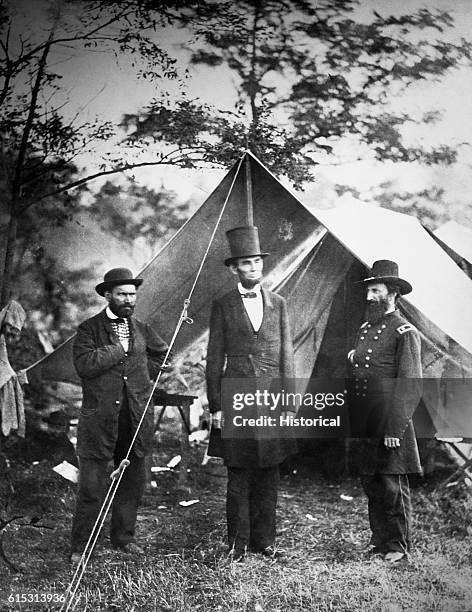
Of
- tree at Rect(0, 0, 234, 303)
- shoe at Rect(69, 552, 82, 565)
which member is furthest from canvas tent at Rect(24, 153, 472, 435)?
shoe at Rect(69, 552, 82, 565)

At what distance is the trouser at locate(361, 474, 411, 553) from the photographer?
140 inches

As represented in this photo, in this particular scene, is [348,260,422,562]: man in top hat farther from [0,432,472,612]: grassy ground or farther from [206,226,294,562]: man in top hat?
[206,226,294,562]: man in top hat

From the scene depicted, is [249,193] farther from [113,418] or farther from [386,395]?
[113,418]

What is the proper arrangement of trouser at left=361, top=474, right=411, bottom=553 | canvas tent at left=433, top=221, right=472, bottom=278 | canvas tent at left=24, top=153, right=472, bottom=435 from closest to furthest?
trouser at left=361, top=474, right=411, bottom=553, canvas tent at left=24, top=153, right=472, bottom=435, canvas tent at left=433, top=221, right=472, bottom=278

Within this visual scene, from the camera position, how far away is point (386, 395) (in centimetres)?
360

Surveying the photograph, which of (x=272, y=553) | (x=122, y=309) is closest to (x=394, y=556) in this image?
(x=272, y=553)

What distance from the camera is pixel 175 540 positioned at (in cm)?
362

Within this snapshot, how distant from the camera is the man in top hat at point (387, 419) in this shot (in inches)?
140

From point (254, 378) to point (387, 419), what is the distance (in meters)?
0.71

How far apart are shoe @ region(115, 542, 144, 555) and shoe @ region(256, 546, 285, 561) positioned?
0.61 m

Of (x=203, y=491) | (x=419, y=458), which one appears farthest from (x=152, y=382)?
(x=419, y=458)

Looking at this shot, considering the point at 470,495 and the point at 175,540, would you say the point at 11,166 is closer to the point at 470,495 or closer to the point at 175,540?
the point at 175,540

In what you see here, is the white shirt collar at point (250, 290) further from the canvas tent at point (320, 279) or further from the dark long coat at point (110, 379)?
the dark long coat at point (110, 379)

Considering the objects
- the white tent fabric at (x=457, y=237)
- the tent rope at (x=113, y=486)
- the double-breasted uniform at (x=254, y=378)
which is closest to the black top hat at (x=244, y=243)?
the tent rope at (x=113, y=486)
